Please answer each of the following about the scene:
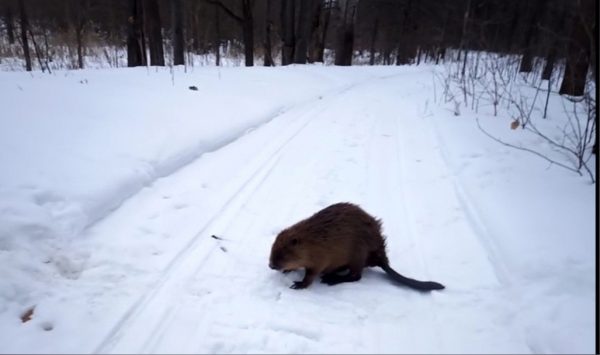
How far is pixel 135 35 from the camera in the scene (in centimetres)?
1052

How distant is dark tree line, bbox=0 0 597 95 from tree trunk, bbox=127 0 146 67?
3 centimetres

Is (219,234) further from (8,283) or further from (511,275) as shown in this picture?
(511,275)

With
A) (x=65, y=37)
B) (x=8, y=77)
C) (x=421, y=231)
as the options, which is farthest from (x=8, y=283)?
(x=65, y=37)

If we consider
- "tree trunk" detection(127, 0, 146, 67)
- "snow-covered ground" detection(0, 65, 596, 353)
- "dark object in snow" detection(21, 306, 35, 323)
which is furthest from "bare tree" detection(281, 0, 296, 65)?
"dark object in snow" detection(21, 306, 35, 323)

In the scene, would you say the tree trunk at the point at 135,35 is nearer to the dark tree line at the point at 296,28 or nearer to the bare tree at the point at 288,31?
the dark tree line at the point at 296,28

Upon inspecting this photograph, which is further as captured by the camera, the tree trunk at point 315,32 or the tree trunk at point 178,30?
the tree trunk at point 315,32

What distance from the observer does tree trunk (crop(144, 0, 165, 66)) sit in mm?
10492

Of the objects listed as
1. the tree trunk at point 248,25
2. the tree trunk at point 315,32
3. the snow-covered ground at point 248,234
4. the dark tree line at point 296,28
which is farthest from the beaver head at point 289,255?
the tree trunk at point 315,32

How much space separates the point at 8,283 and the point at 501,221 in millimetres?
3783

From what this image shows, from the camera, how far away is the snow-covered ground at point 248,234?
7.25 ft

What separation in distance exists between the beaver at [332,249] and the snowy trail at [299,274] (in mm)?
110

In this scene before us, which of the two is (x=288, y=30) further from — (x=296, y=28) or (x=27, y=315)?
(x=27, y=315)

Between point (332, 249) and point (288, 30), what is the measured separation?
1628 cm

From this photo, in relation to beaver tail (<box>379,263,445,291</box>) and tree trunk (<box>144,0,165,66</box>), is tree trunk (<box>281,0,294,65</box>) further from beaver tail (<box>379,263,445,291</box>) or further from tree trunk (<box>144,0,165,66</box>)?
beaver tail (<box>379,263,445,291</box>)
